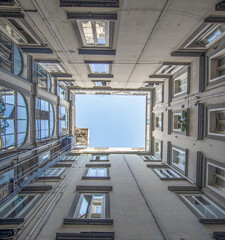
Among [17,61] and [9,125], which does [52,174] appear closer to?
[9,125]

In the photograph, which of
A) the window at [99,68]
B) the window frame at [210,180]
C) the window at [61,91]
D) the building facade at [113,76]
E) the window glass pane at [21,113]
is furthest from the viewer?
the window at [61,91]

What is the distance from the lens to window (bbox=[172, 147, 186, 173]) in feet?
38.0

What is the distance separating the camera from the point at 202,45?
9211mm

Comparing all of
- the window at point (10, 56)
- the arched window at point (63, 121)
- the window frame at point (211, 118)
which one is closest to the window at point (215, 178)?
the window frame at point (211, 118)

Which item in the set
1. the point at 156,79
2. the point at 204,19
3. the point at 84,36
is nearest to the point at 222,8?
the point at 204,19

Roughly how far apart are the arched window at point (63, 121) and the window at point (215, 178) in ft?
46.3

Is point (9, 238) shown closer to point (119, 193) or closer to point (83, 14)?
point (119, 193)

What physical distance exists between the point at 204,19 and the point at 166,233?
9464 mm

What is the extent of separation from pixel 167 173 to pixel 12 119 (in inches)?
480

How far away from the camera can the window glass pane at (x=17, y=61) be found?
9062 mm

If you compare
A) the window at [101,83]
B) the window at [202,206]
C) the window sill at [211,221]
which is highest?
the window at [101,83]

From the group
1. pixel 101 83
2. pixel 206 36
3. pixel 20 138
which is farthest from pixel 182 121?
pixel 20 138

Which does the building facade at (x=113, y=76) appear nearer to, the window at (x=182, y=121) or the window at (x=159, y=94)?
the window at (x=182, y=121)

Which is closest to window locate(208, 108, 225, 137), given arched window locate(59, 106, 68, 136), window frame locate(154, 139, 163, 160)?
window frame locate(154, 139, 163, 160)
